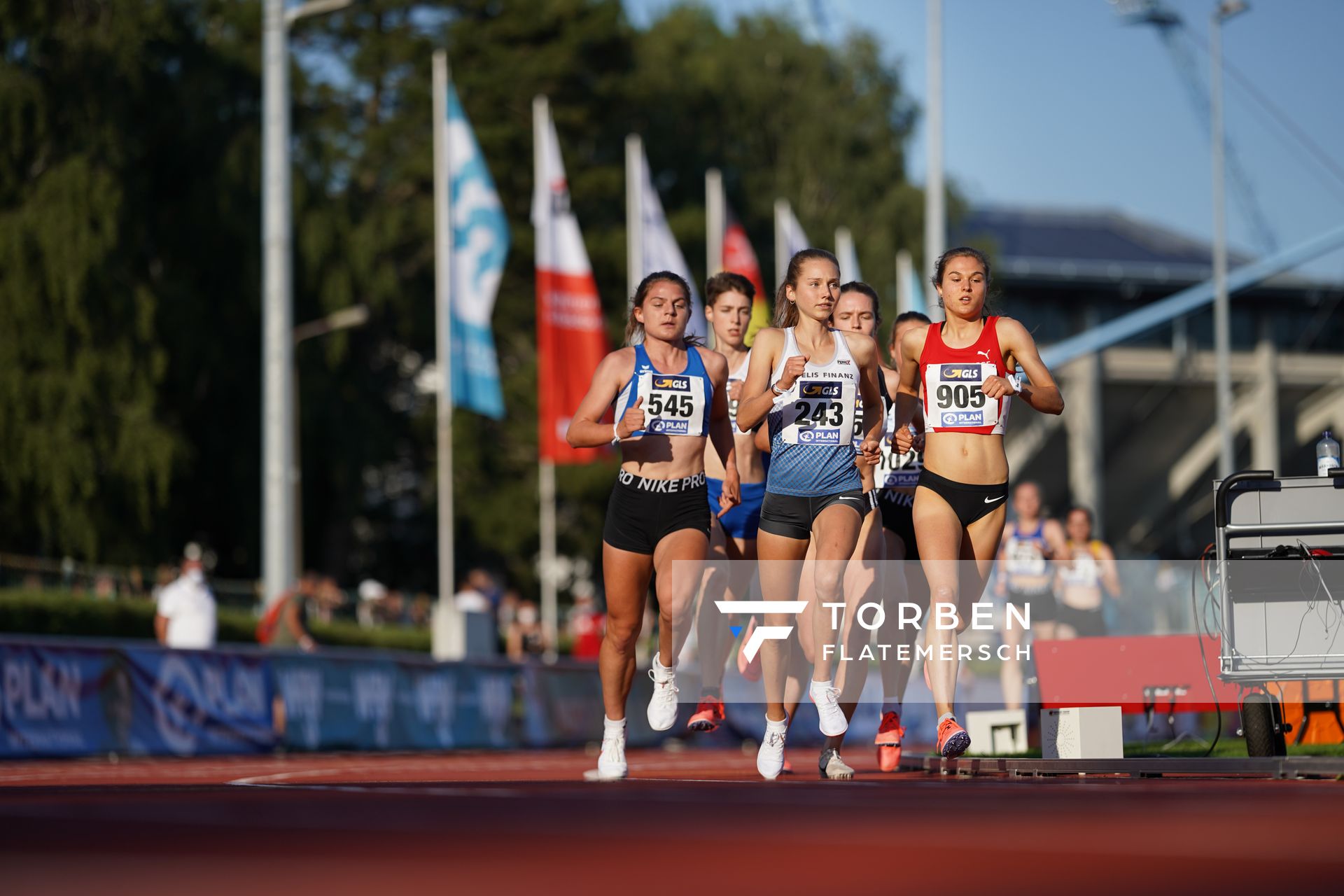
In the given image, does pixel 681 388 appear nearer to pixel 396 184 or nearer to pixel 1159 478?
pixel 396 184

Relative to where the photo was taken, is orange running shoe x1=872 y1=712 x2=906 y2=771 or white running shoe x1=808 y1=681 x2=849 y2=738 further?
orange running shoe x1=872 y1=712 x2=906 y2=771

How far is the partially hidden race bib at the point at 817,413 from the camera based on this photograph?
10828mm

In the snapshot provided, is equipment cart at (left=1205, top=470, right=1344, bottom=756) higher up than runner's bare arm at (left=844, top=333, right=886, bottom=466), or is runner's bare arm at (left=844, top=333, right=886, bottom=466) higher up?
runner's bare arm at (left=844, top=333, right=886, bottom=466)

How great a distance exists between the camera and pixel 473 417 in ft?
167

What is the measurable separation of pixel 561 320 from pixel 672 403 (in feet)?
69.1

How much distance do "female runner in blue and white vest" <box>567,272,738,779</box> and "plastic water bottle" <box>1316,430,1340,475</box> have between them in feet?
10.8

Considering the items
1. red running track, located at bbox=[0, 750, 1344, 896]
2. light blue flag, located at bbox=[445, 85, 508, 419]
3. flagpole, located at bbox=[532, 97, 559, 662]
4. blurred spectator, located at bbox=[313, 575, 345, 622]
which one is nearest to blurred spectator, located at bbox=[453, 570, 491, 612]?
flagpole, located at bbox=[532, 97, 559, 662]

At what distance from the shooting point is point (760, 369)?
10703 millimetres

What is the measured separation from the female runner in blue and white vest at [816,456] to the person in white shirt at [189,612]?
12.7 m

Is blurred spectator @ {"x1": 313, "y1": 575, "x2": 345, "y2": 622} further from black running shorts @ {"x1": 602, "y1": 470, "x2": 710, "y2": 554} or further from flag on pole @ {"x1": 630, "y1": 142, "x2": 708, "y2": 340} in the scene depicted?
black running shorts @ {"x1": 602, "y1": 470, "x2": 710, "y2": 554}

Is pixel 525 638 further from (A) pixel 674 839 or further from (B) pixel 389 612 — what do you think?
(A) pixel 674 839

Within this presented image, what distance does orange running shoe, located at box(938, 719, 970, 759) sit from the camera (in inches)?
395

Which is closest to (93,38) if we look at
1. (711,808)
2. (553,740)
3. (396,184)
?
(396,184)

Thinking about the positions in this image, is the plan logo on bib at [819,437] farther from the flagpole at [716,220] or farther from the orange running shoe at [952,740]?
the flagpole at [716,220]
